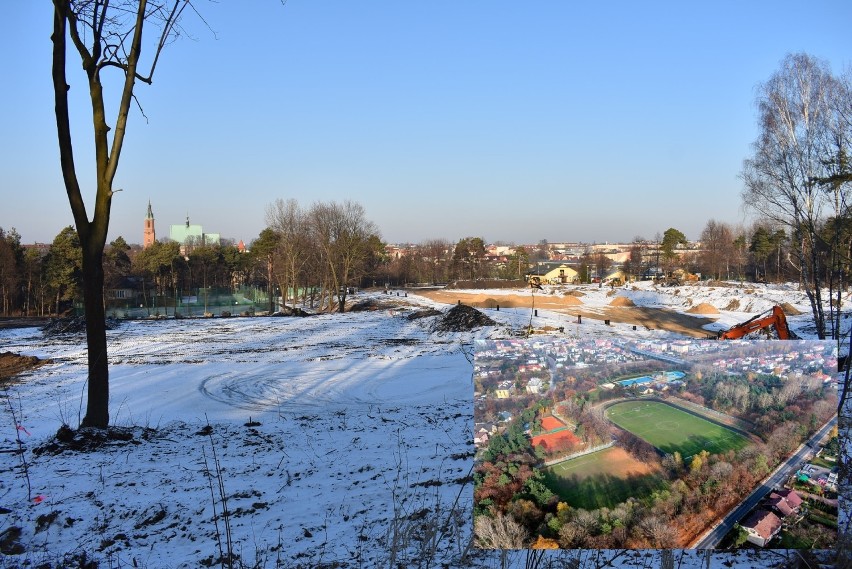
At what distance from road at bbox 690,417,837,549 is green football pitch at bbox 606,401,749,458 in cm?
21

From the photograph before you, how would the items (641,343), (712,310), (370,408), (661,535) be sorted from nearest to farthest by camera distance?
1. (661,535)
2. (641,343)
3. (370,408)
4. (712,310)

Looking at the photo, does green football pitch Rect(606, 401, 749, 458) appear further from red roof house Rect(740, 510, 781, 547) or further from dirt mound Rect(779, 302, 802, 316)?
dirt mound Rect(779, 302, 802, 316)

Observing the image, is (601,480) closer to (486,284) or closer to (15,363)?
(15,363)

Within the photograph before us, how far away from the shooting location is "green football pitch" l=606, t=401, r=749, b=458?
2.90 metres

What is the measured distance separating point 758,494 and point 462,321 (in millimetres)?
23462

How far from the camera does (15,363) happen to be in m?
16.2

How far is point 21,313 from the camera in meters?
42.3

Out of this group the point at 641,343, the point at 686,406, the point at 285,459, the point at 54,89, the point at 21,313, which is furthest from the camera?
the point at 21,313

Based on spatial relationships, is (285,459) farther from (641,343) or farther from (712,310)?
(712,310)

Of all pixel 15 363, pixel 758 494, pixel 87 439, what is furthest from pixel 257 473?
pixel 15 363

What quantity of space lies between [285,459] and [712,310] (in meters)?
34.7

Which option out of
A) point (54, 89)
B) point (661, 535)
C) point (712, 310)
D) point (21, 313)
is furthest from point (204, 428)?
point (21, 313)

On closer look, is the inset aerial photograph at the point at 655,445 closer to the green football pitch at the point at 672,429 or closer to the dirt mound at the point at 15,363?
the green football pitch at the point at 672,429

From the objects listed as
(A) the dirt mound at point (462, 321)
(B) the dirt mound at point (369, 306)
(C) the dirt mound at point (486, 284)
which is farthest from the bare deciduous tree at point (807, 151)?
(C) the dirt mound at point (486, 284)
